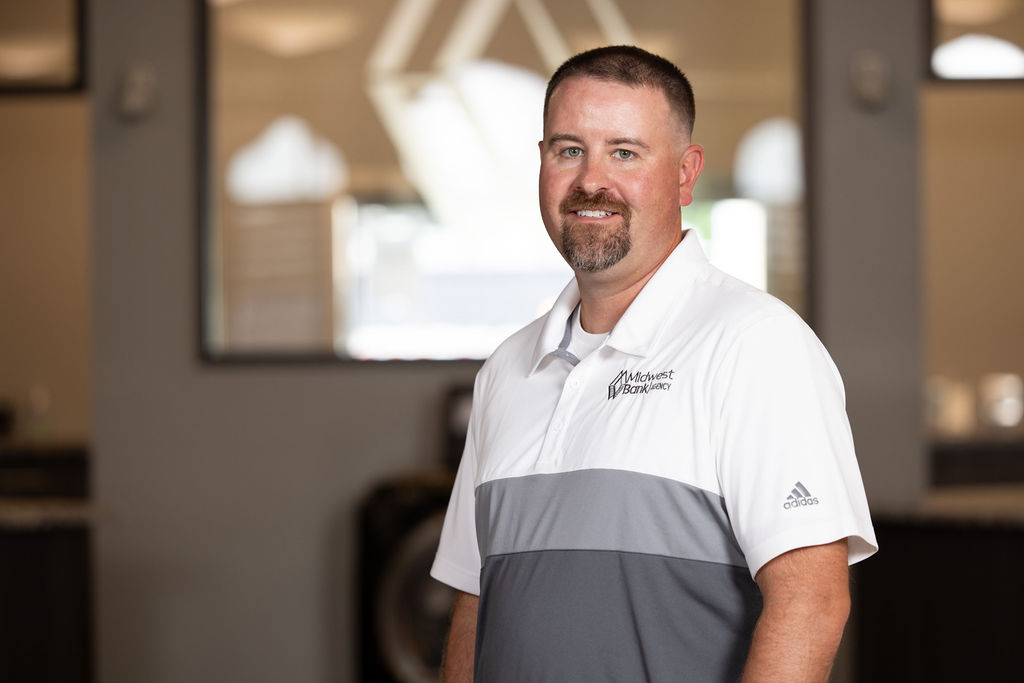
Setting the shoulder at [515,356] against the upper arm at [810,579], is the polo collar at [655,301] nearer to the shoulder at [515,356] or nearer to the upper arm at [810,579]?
the shoulder at [515,356]

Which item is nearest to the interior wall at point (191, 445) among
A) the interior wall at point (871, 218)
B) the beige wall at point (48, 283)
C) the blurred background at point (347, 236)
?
the blurred background at point (347, 236)

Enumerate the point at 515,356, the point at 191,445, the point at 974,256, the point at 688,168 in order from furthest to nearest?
the point at 974,256 < the point at 191,445 < the point at 515,356 < the point at 688,168

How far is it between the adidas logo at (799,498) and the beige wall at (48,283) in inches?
290

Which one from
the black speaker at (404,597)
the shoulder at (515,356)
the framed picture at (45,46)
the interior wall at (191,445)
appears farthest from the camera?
the framed picture at (45,46)

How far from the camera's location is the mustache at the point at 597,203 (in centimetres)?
160

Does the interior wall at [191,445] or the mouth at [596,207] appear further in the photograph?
the interior wall at [191,445]

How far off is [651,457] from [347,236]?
2902mm

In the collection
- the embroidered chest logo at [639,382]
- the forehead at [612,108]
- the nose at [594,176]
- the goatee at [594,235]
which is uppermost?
the forehead at [612,108]

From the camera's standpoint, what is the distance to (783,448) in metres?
1.39

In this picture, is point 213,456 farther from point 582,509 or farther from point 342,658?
point 582,509

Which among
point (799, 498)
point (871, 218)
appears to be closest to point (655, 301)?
point (799, 498)

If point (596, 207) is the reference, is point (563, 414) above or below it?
below

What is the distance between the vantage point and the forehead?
5.20ft

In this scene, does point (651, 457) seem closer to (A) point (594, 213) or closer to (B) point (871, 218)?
(A) point (594, 213)
